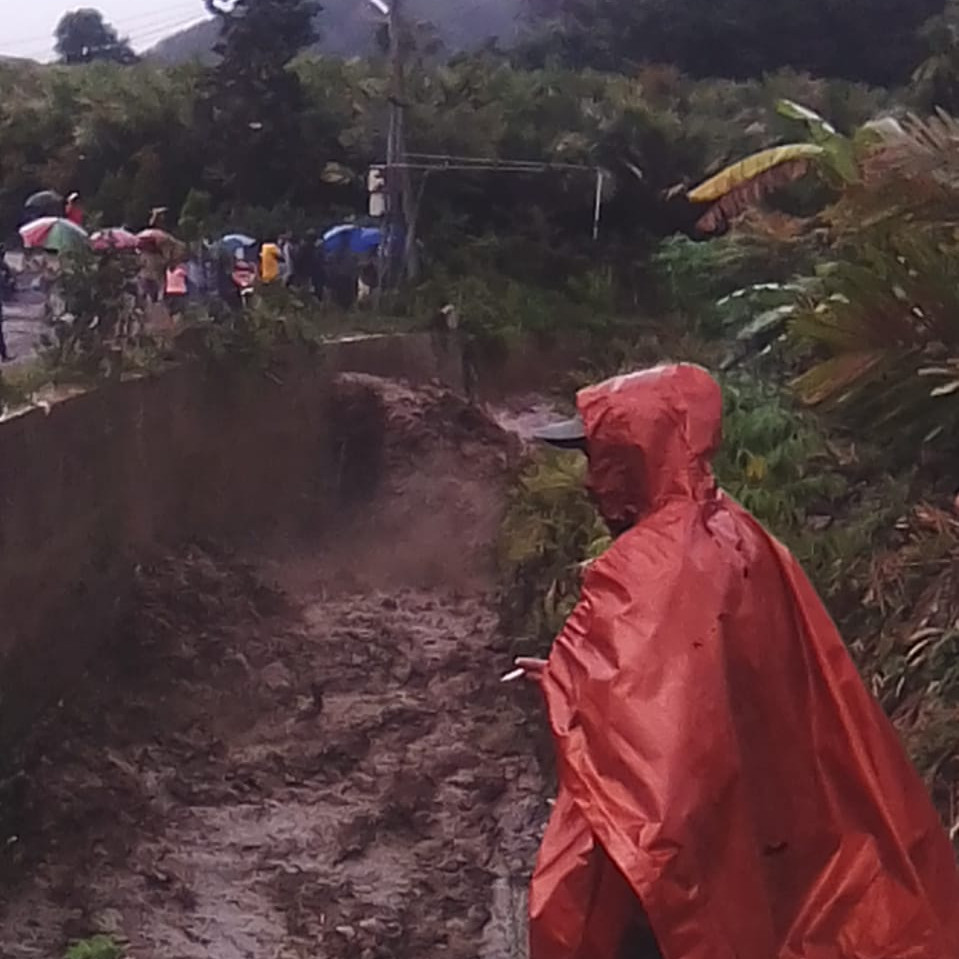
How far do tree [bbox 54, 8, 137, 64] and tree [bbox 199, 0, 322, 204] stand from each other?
12.9 meters

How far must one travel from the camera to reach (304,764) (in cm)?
873

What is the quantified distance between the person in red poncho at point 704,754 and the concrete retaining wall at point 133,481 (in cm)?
549

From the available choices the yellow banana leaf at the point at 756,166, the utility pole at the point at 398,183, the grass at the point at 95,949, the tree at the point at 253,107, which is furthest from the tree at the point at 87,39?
the grass at the point at 95,949

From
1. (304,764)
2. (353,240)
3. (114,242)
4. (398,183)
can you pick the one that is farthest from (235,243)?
(304,764)

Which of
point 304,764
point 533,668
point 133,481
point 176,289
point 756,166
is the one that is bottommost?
point 304,764

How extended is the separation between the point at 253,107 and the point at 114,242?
621 centimetres

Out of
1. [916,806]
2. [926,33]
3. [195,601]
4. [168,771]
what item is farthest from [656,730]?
[926,33]

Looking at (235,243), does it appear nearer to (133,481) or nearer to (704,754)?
(133,481)

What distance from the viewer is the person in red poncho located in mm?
2807

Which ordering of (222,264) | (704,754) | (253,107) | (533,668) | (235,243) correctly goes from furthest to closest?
(253,107) < (235,243) < (222,264) < (533,668) < (704,754)

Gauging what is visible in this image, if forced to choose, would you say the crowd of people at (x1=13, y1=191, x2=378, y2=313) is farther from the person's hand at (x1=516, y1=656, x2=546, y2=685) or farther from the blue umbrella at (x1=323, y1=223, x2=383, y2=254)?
the person's hand at (x1=516, y1=656, x2=546, y2=685)

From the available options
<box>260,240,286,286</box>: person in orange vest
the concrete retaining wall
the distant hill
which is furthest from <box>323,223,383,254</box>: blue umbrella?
the distant hill

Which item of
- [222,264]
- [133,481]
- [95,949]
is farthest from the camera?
[222,264]

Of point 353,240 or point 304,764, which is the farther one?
point 353,240
